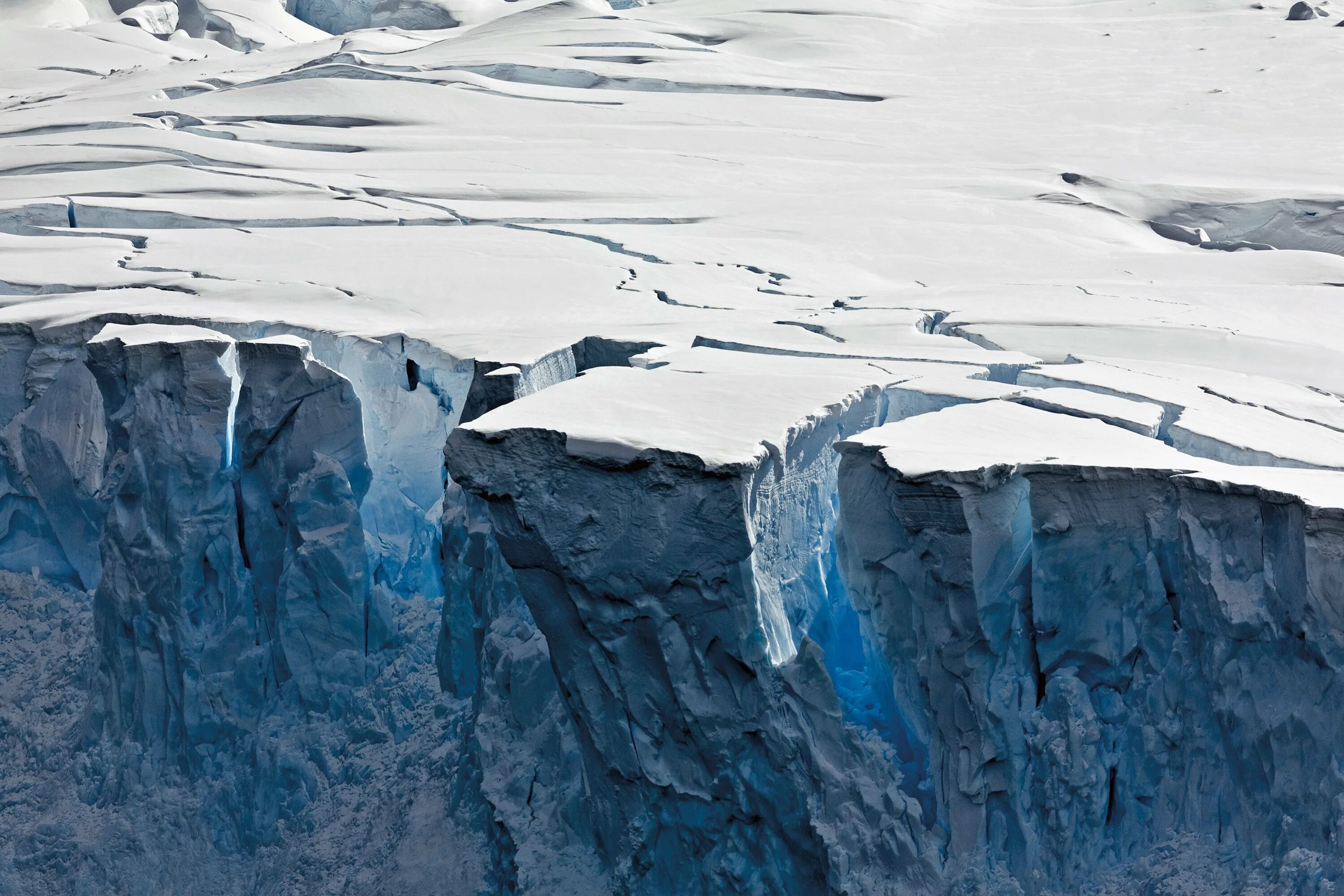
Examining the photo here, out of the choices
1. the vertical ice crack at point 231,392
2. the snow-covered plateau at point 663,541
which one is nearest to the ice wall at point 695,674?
the snow-covered plateau at point 663,541

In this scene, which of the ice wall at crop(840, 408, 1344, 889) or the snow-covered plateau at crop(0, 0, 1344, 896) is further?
the snow-covered plateau at crop(0, 0, 1344, 896)

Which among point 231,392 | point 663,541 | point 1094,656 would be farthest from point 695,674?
point 231,392

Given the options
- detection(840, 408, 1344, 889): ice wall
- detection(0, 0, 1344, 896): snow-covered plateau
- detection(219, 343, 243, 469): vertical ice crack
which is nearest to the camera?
detection(840, 408, 1344, 889): ice wall

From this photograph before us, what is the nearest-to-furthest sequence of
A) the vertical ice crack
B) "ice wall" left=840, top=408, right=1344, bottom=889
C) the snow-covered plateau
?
1. "ice wall" left=840, top=408, right=1344, bottom=889
2. the snow-covered plateau
3. the vertical ice crack

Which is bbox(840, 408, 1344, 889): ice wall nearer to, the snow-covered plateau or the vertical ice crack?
the snow-covered plateau

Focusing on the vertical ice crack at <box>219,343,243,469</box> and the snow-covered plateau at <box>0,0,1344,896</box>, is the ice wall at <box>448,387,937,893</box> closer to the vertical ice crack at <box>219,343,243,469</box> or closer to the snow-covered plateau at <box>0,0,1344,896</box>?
the snow-covered plateau at <box>0,0,1344,896</box>

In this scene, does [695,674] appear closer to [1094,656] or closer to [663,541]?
[663,541]

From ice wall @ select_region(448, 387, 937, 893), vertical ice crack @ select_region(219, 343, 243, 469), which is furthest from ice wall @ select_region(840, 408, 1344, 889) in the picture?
vertical ice crack @ select_region(219, 343, 243, 469)

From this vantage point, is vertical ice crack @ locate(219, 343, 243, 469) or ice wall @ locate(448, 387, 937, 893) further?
vertical ice crack @ locate(219, 343, 243, 469)

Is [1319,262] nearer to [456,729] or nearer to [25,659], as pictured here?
[456,729]

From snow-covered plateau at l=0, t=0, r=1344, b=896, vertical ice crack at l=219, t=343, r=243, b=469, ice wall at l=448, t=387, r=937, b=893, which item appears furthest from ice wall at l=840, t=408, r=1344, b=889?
vertical ice crack at l=219, t=343, r=243, b=469

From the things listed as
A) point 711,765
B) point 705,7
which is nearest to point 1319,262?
point 711,765
